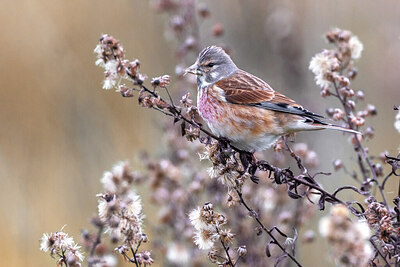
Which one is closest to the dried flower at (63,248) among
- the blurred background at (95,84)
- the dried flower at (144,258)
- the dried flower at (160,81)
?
the dried flower at (144,258)

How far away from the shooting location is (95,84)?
7684mm

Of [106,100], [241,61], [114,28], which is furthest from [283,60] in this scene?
[114,28]

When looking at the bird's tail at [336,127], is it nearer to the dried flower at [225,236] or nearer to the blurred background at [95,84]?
the dried flower at [225,236]

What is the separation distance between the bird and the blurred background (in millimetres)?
1781

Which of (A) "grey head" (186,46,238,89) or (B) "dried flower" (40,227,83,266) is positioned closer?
(B) "dried flower" (40,227,83,266)

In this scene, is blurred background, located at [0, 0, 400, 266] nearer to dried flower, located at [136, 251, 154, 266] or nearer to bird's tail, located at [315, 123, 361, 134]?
bird's tail, located at [315, 123, 361, 134]

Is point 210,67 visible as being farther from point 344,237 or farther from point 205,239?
point 344,237

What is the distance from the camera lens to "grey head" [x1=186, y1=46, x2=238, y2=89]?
4.17 m

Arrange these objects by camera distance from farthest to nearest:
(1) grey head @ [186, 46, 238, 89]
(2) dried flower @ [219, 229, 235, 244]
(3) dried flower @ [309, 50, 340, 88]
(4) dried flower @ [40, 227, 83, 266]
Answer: (1) grey head @ [186, 46, 238, 89] → (3) dried flower @ [309, 50, 340, 88] → (2) dried flower @ [219, 229, 235, 244] → (4) dried flower @ [40, 227, 83, 266]

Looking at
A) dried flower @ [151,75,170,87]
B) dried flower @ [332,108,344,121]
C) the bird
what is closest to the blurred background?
the bird

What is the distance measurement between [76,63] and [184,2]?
286cm

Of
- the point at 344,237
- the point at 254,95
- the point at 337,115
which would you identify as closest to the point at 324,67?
the point at 337,115

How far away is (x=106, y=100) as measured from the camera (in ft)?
25.3

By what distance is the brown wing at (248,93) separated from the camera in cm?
395
